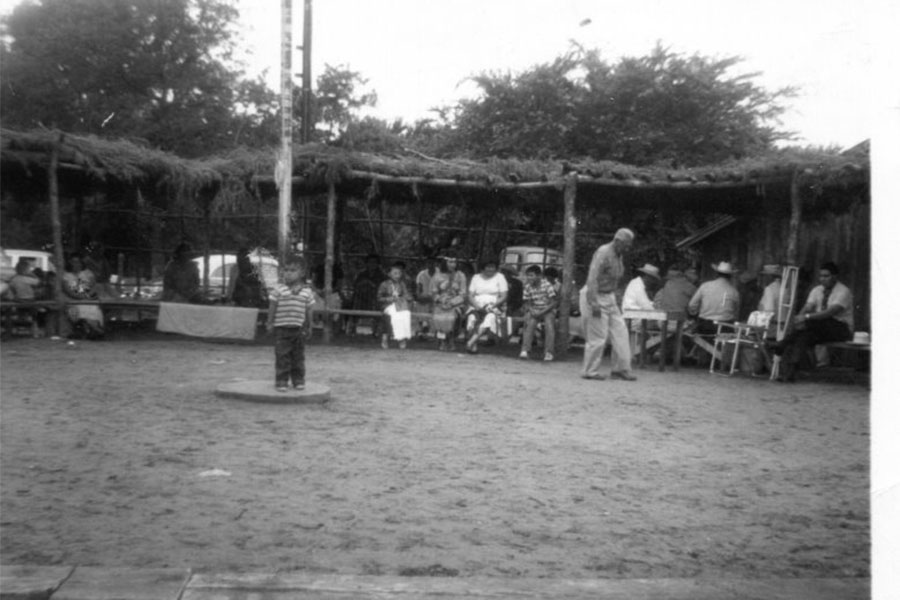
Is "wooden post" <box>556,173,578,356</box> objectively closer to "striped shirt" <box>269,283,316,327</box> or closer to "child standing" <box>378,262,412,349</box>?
"child standing" <box>378,262,412,349</box>

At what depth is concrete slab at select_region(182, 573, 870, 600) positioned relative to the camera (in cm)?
349

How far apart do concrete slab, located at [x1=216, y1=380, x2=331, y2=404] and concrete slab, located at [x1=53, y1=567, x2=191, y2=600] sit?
4.50 metres

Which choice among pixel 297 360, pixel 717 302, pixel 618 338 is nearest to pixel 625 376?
pixel 618 338

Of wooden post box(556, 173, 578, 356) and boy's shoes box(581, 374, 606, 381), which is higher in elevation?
wooden post box(556, 173, 578, 356)

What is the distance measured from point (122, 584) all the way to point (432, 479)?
2.33m

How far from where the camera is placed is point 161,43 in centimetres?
2581

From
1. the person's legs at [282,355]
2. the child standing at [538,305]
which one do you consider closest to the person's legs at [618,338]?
the child standing at [538,305]

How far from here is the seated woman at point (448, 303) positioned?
14.5 meters

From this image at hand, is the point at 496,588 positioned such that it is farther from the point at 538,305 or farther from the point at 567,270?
the point at 567,270

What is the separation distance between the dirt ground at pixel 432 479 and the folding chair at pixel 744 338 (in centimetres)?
206

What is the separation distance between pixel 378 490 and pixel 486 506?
0.63 meters

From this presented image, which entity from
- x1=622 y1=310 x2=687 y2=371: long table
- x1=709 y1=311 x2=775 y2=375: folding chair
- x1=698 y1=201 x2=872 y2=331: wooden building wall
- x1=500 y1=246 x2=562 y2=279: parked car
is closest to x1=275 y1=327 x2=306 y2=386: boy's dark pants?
x1=622 y1=310 x2=687 y2=371: long table

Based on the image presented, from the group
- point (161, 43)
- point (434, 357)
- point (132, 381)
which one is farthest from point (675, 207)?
point (161, 43)

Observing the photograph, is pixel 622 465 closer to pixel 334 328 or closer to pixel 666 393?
pixel 666 393
